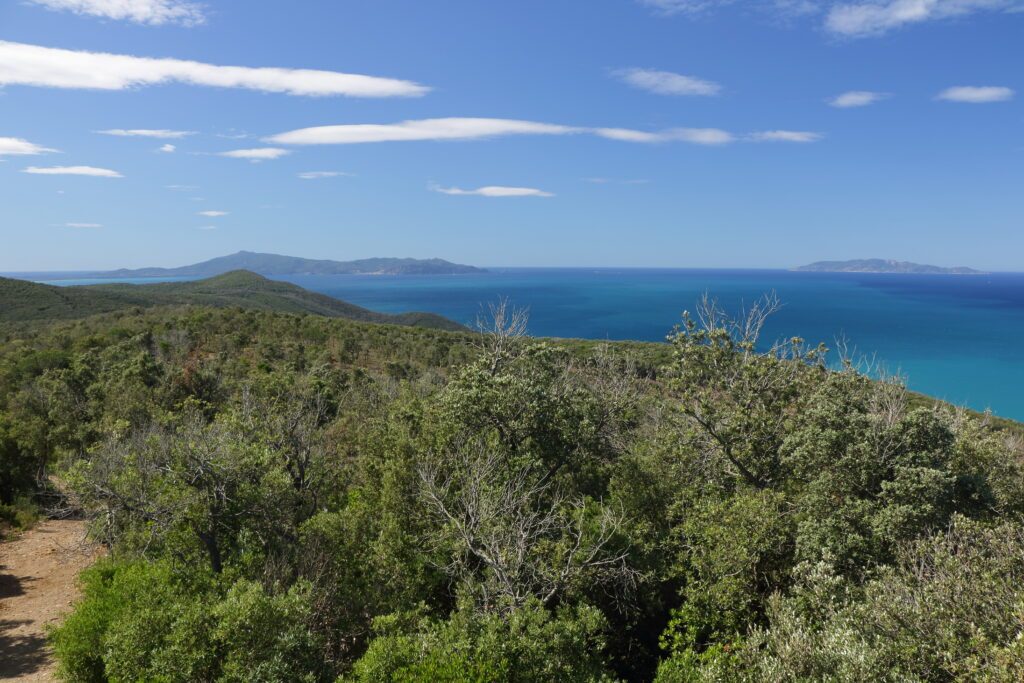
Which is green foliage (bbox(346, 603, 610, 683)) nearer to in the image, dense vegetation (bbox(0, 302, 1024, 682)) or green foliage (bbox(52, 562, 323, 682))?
dense vegetation (bbox(0, 302, 1024, 682))

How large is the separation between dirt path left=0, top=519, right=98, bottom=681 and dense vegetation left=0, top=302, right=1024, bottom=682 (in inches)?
125

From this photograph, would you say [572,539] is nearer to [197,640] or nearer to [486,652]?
[486,652]

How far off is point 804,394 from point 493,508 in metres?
10.9

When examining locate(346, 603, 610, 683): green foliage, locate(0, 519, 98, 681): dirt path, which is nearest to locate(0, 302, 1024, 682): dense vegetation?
locate(346, 603, 610, 683): green foliage

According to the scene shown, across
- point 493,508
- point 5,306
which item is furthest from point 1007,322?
point 5,306

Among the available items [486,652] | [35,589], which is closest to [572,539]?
[486,652]

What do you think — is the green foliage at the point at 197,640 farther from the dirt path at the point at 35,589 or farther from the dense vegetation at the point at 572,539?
the dirt path at the point at 35,589

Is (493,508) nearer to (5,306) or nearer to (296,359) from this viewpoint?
(296,359)

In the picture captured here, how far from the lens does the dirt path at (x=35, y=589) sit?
15.9m

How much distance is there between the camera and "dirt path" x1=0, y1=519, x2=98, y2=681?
15898 mm

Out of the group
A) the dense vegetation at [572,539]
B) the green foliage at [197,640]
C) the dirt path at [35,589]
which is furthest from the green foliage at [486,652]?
the dirt path at [35,589]

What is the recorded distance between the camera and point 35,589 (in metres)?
20.7

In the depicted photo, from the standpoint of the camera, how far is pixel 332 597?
14484mm

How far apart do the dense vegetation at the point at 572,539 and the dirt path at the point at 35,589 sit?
10.5 ft
